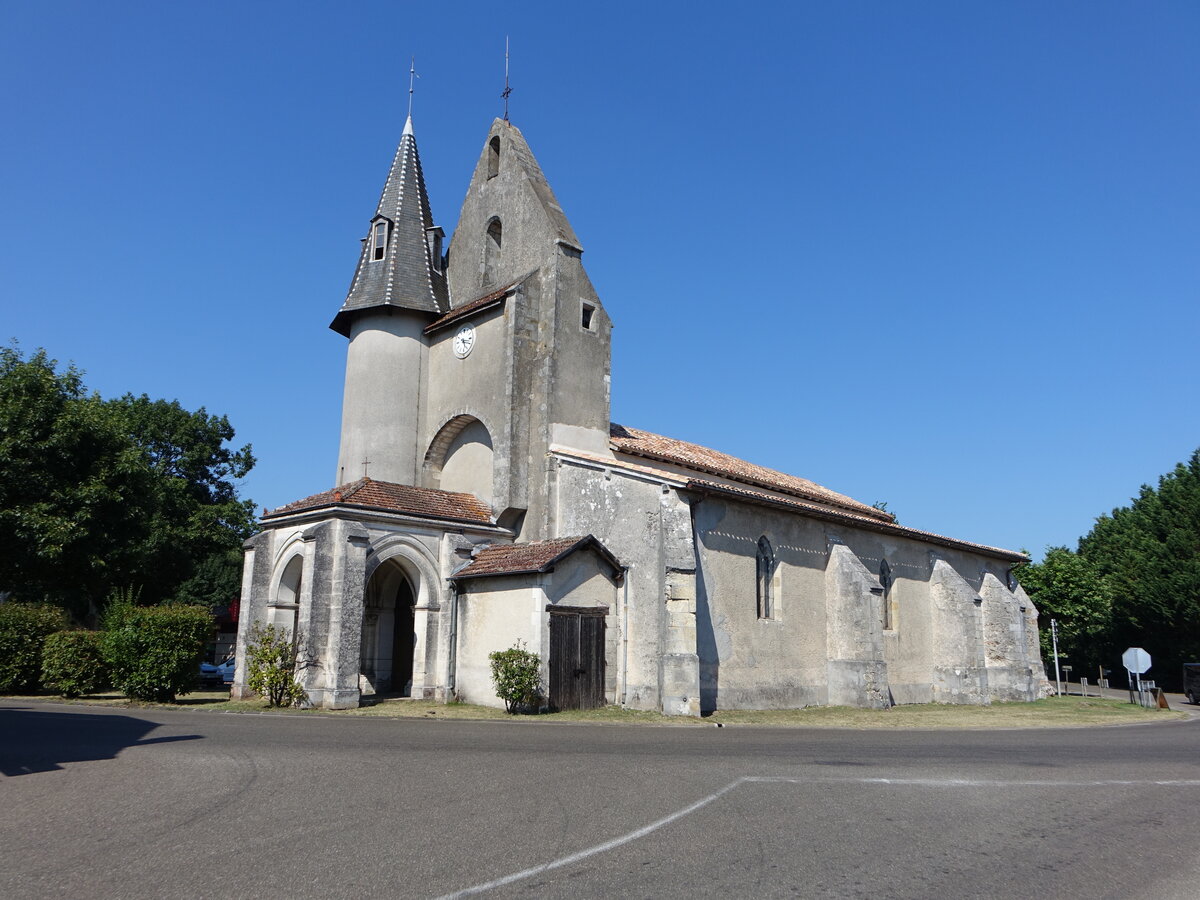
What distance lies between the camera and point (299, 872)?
18.1ft

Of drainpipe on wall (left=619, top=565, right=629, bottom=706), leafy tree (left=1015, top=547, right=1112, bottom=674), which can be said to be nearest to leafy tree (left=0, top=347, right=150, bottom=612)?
drainpipe on wall (left=619, top=565, right=629, bottom=706)

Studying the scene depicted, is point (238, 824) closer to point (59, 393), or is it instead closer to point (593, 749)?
point (593, 749)

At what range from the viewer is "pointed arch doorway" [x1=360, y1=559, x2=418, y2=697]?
76.2 ft

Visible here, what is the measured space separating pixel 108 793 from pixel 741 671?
1511cm

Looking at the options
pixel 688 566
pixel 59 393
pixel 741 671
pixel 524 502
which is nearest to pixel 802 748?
pixel 688 566

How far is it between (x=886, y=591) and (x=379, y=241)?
63.3 ft

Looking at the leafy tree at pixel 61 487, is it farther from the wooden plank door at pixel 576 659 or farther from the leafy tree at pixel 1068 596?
the leafy tree at pixel 1068 596

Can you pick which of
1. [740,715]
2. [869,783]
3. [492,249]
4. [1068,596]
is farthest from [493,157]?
[1068,596]

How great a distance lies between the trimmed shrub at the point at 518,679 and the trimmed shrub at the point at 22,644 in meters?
11.5

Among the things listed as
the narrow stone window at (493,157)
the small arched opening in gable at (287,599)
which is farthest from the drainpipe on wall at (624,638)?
the narrow stone window at (493,157)

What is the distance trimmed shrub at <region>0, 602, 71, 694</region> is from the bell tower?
26.9 feet

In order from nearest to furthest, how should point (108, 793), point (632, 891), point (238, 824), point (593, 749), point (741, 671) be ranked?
point (632, 891) < point (238, 824) < point (108, 793) < point (593, 749) < point (741, 671)

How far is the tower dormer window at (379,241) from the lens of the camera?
26797 mm

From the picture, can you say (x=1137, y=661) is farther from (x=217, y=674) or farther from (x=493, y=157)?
(x=217, y=674)
